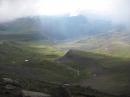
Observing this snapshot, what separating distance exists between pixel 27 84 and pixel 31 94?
96.0ft

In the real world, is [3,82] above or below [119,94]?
above

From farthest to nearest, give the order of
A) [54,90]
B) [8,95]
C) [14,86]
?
[54,90] → [14,86] → [8,95]

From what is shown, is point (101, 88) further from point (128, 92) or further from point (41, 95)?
point (41, 95)

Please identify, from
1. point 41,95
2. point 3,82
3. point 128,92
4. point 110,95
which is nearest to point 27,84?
point 3,82

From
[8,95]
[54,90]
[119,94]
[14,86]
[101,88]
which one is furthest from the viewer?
[101,88]

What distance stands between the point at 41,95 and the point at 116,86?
225ft

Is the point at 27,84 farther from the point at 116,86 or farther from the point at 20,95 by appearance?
the point at 116,86

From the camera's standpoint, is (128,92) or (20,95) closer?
(20,95)

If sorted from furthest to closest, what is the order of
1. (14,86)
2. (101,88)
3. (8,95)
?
(101,88), (14,86), (8,95)

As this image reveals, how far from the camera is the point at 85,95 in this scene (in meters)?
156

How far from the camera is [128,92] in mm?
178000

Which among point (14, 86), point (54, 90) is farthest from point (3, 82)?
point (54, 90)

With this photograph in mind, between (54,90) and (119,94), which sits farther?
(119,94)

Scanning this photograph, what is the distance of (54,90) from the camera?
161 meters
